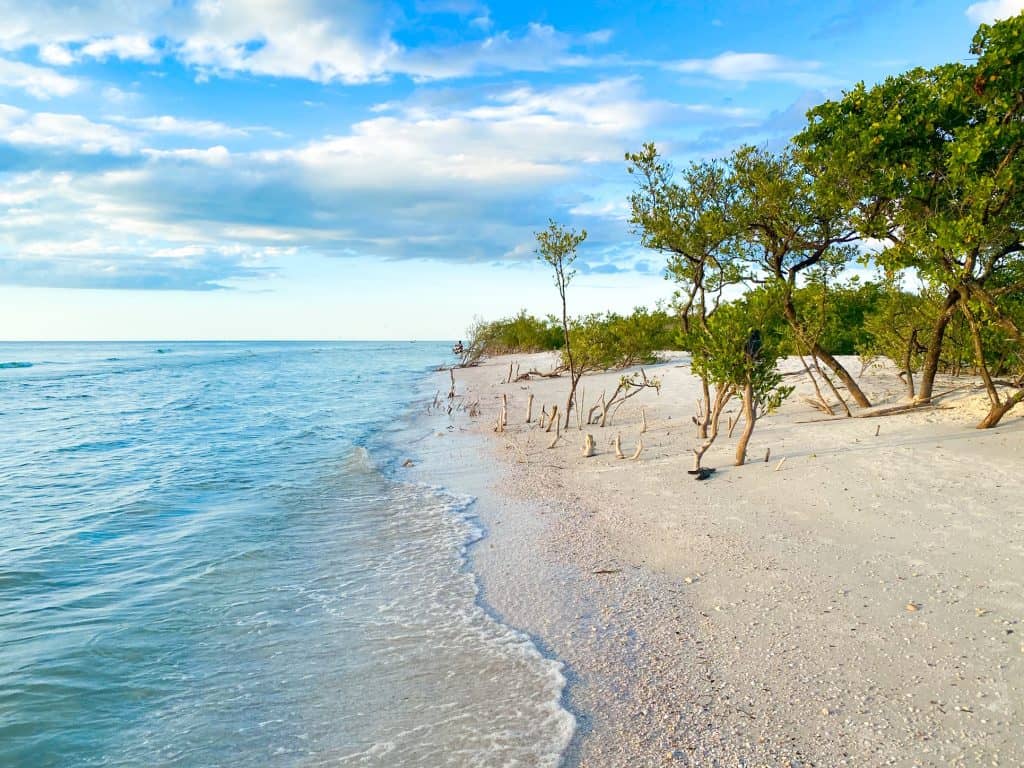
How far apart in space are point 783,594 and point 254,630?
5616mm

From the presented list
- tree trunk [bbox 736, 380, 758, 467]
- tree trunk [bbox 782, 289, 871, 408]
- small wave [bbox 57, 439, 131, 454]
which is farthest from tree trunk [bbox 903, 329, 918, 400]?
small wave [bbox 57, 439, 131, 454]

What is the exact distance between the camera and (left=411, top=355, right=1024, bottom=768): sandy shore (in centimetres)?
456

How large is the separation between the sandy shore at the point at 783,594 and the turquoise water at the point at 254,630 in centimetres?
63

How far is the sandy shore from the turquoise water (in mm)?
634

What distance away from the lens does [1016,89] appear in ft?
35.1

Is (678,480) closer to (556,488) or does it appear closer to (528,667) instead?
(556,488)

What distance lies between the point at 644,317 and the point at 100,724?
40.5m

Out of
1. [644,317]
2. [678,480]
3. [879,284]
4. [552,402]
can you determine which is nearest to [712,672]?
[678,480]

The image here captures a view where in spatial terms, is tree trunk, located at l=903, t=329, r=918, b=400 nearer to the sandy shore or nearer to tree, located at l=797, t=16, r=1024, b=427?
the sandy shore

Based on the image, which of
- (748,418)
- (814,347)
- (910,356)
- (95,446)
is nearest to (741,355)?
(748,418)

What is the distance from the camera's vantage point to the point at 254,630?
6969mm

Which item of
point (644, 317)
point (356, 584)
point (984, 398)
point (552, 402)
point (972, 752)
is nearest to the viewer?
point (972, 752)

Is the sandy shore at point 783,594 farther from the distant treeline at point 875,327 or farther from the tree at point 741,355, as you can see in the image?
the distant treeline at point 875,327

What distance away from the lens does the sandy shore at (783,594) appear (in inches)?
179
